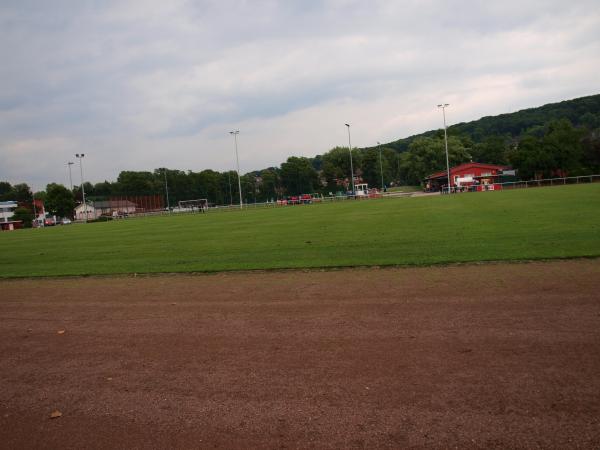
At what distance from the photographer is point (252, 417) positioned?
442 cm

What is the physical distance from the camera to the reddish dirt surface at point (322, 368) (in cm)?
411

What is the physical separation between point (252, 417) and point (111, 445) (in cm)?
127

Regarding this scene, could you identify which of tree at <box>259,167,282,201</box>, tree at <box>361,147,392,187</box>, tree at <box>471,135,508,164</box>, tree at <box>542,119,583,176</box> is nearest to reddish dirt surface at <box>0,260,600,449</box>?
tree at <box>542,119,583,176</box>

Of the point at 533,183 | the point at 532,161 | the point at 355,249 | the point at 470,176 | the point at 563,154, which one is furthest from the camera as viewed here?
the point at 470,176

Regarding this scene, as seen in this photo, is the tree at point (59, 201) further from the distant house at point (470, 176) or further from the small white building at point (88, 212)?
the distant house at point (470, 176)

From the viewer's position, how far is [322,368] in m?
5.40

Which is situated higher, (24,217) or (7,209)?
(7,209)

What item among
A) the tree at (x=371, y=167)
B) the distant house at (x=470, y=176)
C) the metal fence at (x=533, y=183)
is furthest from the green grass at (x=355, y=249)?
the tree at (x=371, y=167)

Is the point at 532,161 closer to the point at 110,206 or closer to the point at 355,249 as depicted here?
the point at 355,249

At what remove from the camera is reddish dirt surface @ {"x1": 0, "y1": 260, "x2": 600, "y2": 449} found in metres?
4.11

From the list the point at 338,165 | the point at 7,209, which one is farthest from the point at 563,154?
the point at 7,209

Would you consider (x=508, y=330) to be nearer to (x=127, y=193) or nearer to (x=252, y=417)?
(x=252, y=417)

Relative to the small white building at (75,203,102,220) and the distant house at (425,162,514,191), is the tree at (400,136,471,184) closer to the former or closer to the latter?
the distant house at (425,162,514,191)

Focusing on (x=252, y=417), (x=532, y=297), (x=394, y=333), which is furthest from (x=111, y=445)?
(x=532, y=297)
